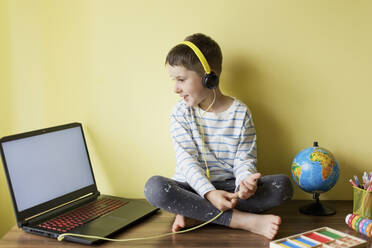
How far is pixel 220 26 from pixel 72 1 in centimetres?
59

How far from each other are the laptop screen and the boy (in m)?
0.37

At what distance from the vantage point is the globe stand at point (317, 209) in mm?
1598

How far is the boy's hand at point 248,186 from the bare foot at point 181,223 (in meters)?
0.20

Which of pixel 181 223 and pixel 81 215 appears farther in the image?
pixel 81 215

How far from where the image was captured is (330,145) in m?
1.74

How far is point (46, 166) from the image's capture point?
5.28ft

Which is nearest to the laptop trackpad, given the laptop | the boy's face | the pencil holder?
the laptop

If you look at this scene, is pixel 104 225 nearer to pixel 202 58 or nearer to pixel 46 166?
pixel 46 166

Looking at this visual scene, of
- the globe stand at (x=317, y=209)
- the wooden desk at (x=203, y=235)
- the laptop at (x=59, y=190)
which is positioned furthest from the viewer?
the globe stand at (x=317, y=209)

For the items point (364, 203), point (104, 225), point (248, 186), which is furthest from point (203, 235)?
point (364, 203)

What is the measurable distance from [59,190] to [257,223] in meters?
0.75

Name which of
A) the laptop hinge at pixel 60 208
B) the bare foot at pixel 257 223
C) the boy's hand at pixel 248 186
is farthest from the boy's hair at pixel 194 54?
the laptop hinge at pixel 60 208

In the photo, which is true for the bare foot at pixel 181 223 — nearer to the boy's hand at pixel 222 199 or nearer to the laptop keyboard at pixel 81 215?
the boy's hand at pixel 222 199

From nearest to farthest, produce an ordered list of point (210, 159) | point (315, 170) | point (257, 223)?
1. point (257, 223)
2. point (315, 170)
3. point (210, 159)
